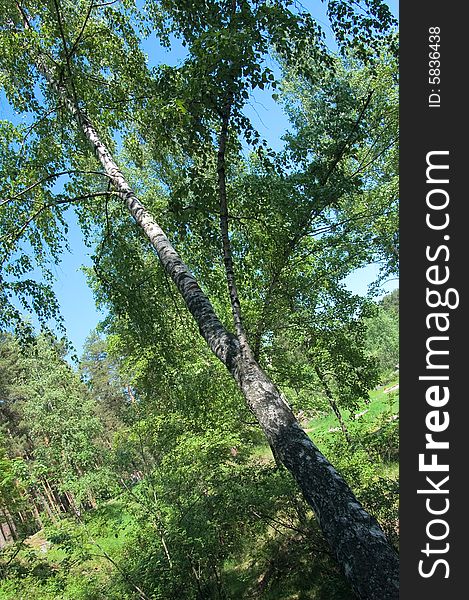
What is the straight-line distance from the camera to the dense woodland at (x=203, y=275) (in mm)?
3182

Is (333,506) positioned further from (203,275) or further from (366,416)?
(366,416)

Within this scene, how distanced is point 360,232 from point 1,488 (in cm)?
968

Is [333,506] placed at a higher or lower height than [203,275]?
lower

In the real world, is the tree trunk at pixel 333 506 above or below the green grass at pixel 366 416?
below

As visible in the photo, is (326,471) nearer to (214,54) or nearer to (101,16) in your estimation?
(214,54)

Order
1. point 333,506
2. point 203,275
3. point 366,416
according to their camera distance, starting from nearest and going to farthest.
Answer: point 333,506 < point 203,275 < point 366,416

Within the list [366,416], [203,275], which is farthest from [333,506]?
[366,416]

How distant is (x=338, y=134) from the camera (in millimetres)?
3791

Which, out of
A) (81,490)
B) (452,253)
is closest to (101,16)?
(452,253)

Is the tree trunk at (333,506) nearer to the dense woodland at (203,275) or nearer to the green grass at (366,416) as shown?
the dense woodland at (203,275)

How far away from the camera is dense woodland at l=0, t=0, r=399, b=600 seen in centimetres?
318

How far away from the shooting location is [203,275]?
4.87 meters

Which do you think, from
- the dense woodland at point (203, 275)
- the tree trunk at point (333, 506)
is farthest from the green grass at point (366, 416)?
the tree trunk at point (333, 506)

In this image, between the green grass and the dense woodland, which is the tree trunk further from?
the green grass
